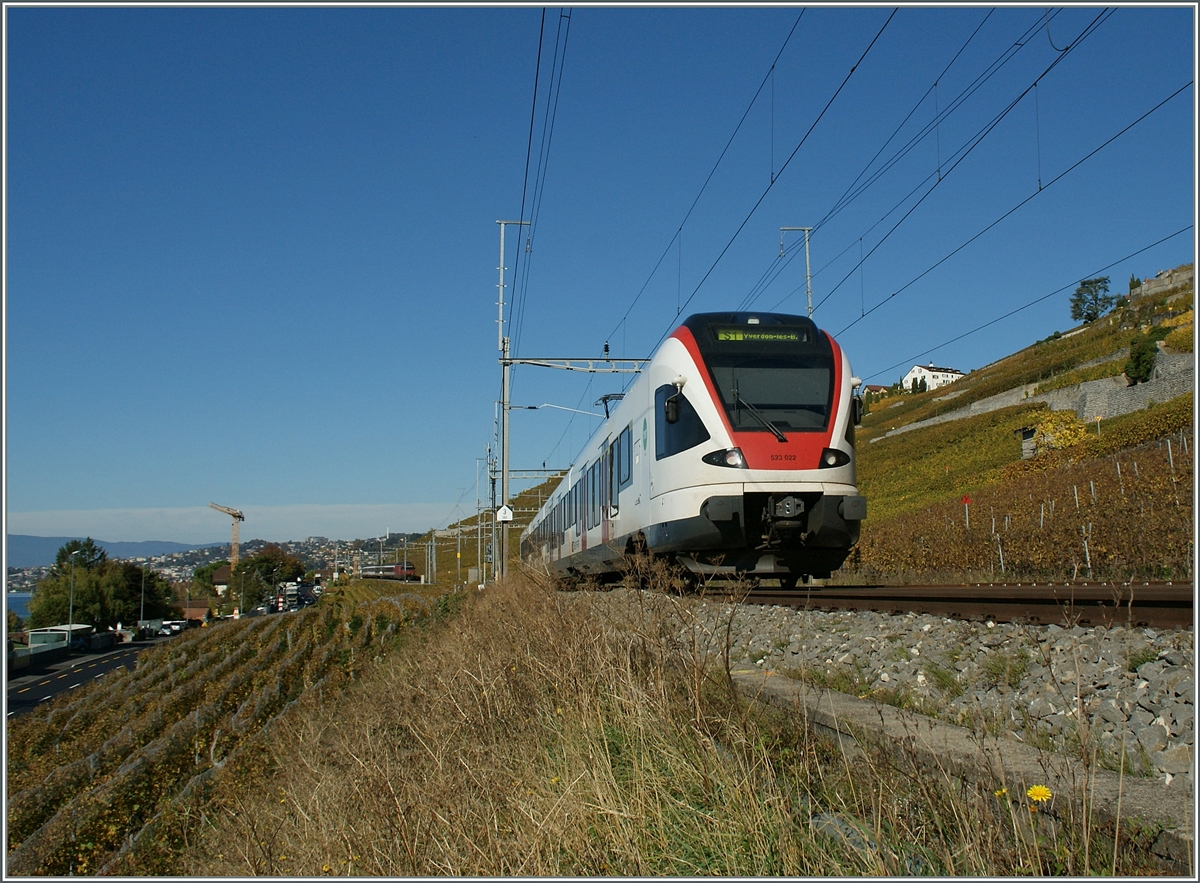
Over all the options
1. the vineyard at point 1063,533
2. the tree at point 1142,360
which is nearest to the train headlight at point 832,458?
the vineyard at point 1063,533

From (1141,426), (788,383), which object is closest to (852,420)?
(788,383)

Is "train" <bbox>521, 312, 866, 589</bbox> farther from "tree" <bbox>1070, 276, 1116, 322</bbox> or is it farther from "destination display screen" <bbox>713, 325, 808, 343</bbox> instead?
"tree" <bbox>1070, 276, 1116, 322</bbox>

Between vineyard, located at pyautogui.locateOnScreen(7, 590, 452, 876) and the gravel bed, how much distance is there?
11.7 metres

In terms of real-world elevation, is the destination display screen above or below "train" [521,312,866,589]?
above

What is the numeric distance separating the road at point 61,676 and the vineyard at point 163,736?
486 inches

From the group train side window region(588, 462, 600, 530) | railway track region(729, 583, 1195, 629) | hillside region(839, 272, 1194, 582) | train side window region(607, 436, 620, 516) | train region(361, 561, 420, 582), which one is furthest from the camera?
train region(361, 561, 420, 582)

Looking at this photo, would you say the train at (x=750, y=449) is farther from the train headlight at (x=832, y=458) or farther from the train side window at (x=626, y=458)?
the train side window at (x=626, y=458)

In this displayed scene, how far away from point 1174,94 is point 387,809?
9880 mm

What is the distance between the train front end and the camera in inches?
466

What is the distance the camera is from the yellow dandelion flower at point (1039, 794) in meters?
3.26

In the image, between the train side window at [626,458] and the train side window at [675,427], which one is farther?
the train side window at [626,458]

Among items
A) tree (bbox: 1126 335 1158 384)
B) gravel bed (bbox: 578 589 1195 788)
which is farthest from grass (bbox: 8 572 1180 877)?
tree (bbox: 1126 335 1158 384)

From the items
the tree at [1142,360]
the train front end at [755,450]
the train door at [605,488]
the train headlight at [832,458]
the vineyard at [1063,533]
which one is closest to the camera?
the train front end at [755,450]

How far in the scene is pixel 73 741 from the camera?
3953 centimetres
